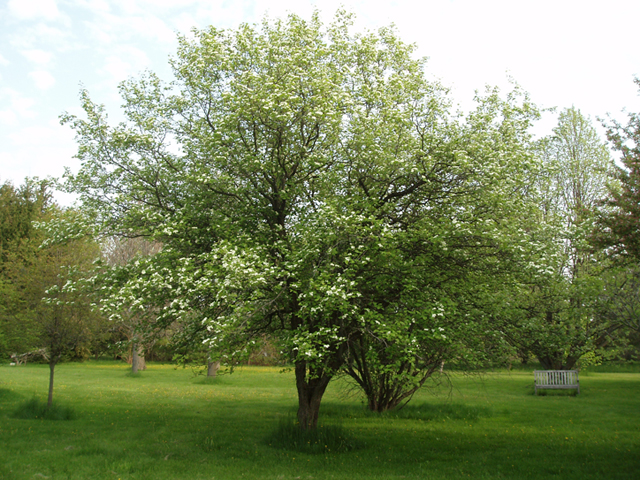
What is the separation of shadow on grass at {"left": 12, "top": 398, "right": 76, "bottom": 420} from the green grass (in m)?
0.36

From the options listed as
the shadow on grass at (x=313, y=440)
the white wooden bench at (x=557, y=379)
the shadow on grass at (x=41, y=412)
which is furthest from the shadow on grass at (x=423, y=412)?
the shadow on grass at (x=41, y=412)

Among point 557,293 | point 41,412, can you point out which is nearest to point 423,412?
point 557,293

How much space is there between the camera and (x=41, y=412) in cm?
1670

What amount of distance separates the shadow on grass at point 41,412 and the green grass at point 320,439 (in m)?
0.36

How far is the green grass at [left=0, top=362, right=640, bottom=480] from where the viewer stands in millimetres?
10969

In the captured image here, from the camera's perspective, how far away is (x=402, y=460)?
12.3 meters

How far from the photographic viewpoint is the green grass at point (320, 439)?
36.0 ft

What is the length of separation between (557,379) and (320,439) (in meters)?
20.3

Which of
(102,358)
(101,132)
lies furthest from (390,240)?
(102,358)

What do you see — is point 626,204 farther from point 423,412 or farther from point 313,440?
point 423,412

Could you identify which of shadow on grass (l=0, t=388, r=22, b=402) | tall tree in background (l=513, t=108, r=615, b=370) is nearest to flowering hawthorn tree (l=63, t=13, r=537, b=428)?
tall tree in background (l=513, t=108, r=615, b=370)

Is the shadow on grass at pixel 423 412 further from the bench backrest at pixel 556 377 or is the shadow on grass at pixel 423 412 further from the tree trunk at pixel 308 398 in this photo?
the bench backrest at pixel 556 377

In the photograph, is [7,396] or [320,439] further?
[7,396]

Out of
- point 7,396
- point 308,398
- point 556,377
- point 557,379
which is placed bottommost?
point 557,379
